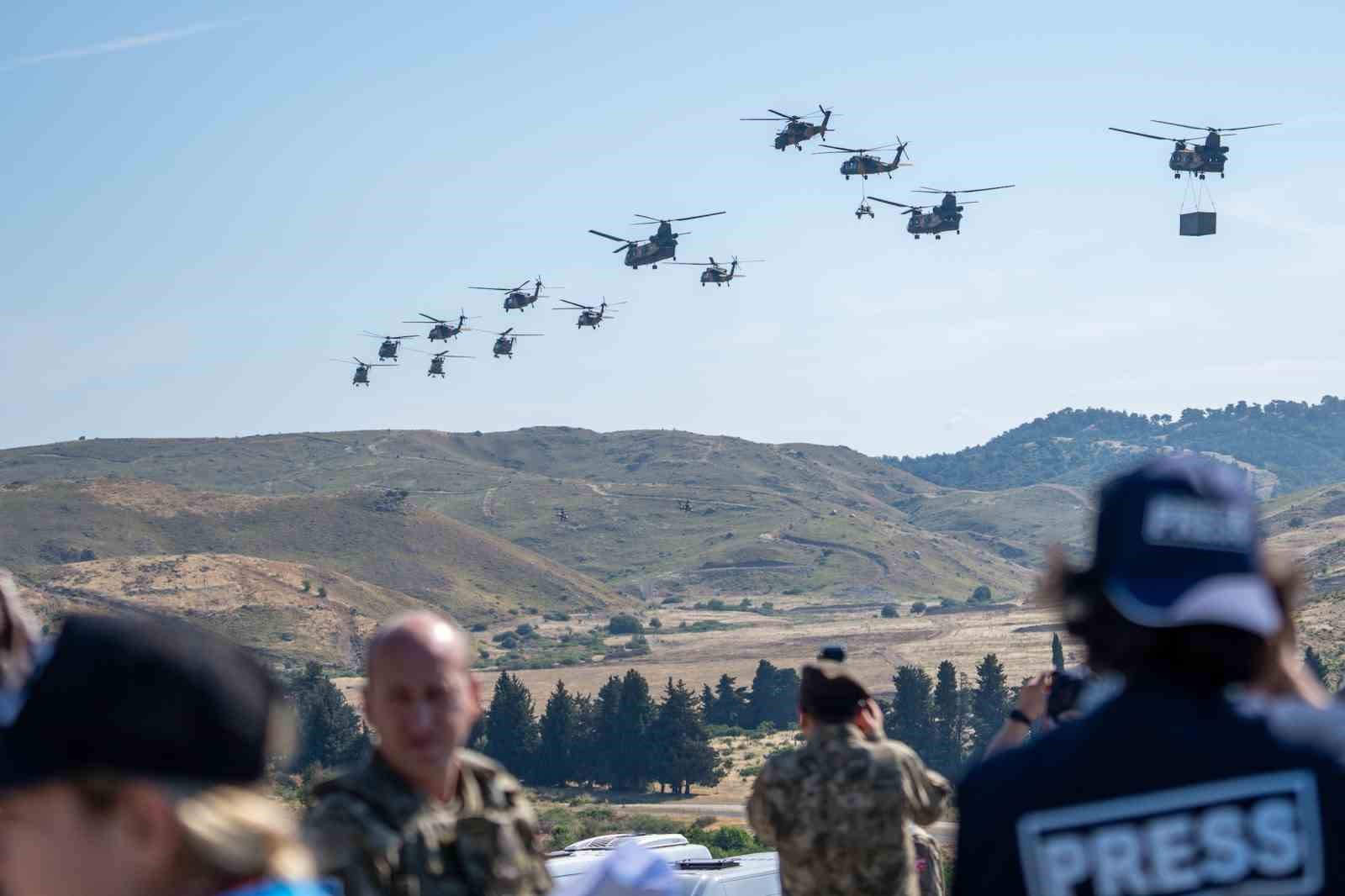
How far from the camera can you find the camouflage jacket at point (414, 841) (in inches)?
190

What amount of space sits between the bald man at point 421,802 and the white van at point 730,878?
7362mm

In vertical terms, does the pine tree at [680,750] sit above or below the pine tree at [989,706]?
below

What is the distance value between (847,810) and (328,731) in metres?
71.5

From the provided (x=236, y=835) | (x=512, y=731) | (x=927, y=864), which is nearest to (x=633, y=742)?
(x=512, y=731)

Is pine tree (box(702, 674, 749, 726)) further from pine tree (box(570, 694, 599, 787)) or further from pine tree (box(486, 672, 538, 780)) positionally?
pine tree (box(570, 694, 599, 787))

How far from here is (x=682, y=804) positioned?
75.6m

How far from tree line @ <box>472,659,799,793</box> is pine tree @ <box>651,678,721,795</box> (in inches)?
1.5

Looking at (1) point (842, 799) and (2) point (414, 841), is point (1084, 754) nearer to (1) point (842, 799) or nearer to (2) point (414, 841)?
(2) point (414, 841)

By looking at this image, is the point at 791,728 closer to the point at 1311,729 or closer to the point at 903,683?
the point at 903,683

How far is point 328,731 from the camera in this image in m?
76.6

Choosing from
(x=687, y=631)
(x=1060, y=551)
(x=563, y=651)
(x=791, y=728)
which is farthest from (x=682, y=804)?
(x=687, y=631)

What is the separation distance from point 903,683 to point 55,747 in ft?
284

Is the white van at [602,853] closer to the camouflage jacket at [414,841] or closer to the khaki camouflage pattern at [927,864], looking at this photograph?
the khaki camouflage pattern at [927,864]

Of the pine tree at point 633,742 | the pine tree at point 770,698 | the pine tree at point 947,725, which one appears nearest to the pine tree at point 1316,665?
the pine tree at point 947,725
